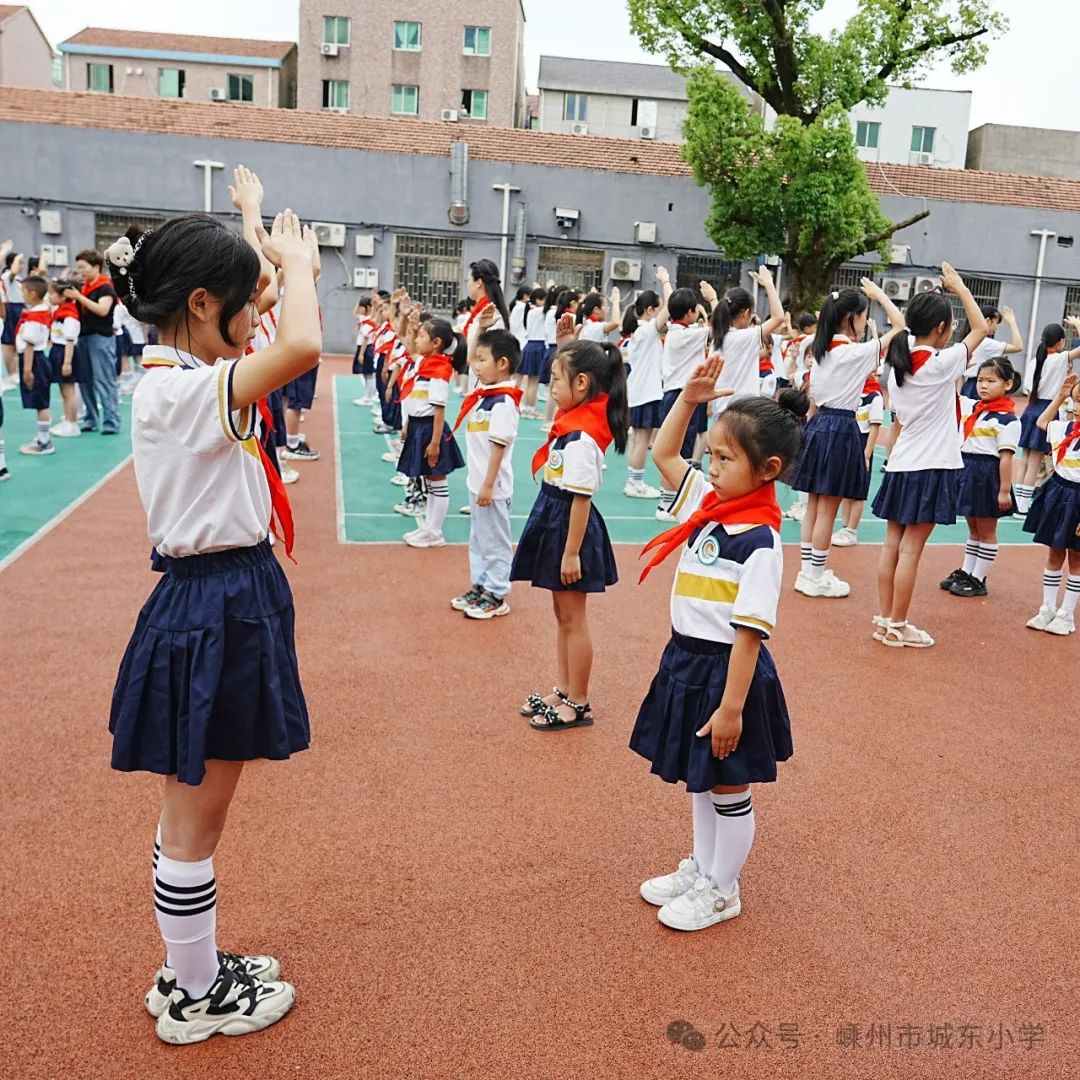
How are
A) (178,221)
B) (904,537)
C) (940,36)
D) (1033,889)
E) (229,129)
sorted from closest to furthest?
(178,221) < (1033,889) < (904,537) < (940,36) < (229,129)

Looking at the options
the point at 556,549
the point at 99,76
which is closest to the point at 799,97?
the point at 556,549

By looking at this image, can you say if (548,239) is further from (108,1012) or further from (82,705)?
(108,1012)

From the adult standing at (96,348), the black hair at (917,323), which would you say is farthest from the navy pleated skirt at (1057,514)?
the adult standing at (96,348)

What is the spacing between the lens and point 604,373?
4.12 metres

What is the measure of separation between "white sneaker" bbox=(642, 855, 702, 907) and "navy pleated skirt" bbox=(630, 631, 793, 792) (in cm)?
39

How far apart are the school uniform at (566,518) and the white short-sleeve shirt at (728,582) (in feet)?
4.02

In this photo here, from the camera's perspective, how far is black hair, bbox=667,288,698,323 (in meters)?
7.72

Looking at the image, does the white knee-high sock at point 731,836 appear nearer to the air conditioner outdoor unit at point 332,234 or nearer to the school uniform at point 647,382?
the school uniform at point 647,382

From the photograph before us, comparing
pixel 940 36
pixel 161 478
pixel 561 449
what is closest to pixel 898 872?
pixel 561 449

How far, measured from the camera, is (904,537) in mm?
5473

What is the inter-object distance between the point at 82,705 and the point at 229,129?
1890cm

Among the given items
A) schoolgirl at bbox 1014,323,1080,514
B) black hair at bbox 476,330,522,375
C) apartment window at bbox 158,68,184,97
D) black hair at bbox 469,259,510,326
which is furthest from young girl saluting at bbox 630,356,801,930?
apartment window at bbox 158,68,184,97

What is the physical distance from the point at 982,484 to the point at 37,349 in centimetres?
785

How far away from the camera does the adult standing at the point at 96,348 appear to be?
10.2 metres
